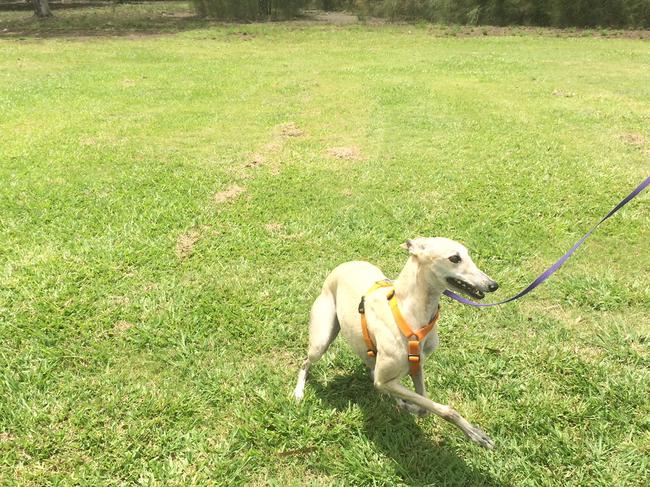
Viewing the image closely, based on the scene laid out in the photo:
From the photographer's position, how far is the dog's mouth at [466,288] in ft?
8.59

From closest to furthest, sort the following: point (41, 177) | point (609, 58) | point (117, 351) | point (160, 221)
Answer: point (117, 351), point (160, 221), point (41, 177), point (609, 58)

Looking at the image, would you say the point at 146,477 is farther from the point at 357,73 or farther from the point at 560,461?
the point at 357,73

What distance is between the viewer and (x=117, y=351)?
4062 millimetres

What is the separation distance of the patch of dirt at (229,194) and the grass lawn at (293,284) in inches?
1.9

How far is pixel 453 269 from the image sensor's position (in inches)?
105

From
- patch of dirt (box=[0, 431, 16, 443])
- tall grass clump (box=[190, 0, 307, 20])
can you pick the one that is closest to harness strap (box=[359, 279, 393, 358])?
patch of dirt (box=[0, 431, 16, 443])

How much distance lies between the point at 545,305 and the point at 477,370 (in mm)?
1323

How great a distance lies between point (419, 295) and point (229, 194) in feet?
15.9

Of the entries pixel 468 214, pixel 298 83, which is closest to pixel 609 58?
pixel 298 83

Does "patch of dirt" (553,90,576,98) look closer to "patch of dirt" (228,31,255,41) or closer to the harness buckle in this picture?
the harness buckle

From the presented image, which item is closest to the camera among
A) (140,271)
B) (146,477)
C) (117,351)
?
(146,477)

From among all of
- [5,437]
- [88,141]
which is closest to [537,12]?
[88,141]

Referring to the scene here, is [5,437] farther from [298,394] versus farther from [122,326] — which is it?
[298,394]

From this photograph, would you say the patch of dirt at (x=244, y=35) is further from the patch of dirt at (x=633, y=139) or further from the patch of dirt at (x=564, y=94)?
the patch of dirt at (x=633, y=139)
